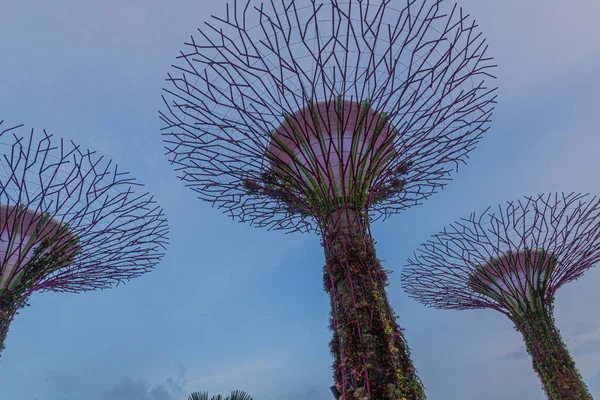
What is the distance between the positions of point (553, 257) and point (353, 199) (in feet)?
35.4

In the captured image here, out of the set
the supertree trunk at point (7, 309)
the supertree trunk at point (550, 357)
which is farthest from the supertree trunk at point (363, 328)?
the supertree trunk at point (550, 357)

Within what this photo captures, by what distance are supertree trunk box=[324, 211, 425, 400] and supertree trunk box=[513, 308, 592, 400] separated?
9622 mm

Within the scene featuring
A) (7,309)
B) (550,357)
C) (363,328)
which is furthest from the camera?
(550,357)

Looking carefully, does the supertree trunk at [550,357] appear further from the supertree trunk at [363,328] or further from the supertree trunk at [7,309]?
the supertree trunk at [7,309]

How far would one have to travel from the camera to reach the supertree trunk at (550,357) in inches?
501

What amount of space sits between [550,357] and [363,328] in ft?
34.8

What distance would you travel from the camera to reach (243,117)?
8086mm

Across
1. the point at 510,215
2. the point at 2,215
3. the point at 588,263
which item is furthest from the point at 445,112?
the point at 2,215

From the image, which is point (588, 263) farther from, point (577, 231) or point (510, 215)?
point (510, 215)

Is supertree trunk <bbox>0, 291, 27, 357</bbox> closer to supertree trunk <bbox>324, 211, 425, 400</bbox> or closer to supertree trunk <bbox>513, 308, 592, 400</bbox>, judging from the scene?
supertree trunk <bbox>324, 211, 425, 400</bbox>

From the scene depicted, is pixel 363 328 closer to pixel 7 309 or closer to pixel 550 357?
pixel 7 309

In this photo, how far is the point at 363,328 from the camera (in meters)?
6.53

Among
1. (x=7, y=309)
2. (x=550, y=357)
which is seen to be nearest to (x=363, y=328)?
(x=7, y=309)

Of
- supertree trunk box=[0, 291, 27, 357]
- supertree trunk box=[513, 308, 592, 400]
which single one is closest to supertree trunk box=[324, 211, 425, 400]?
supertree trunk box=[0, 291, 27, 357]
